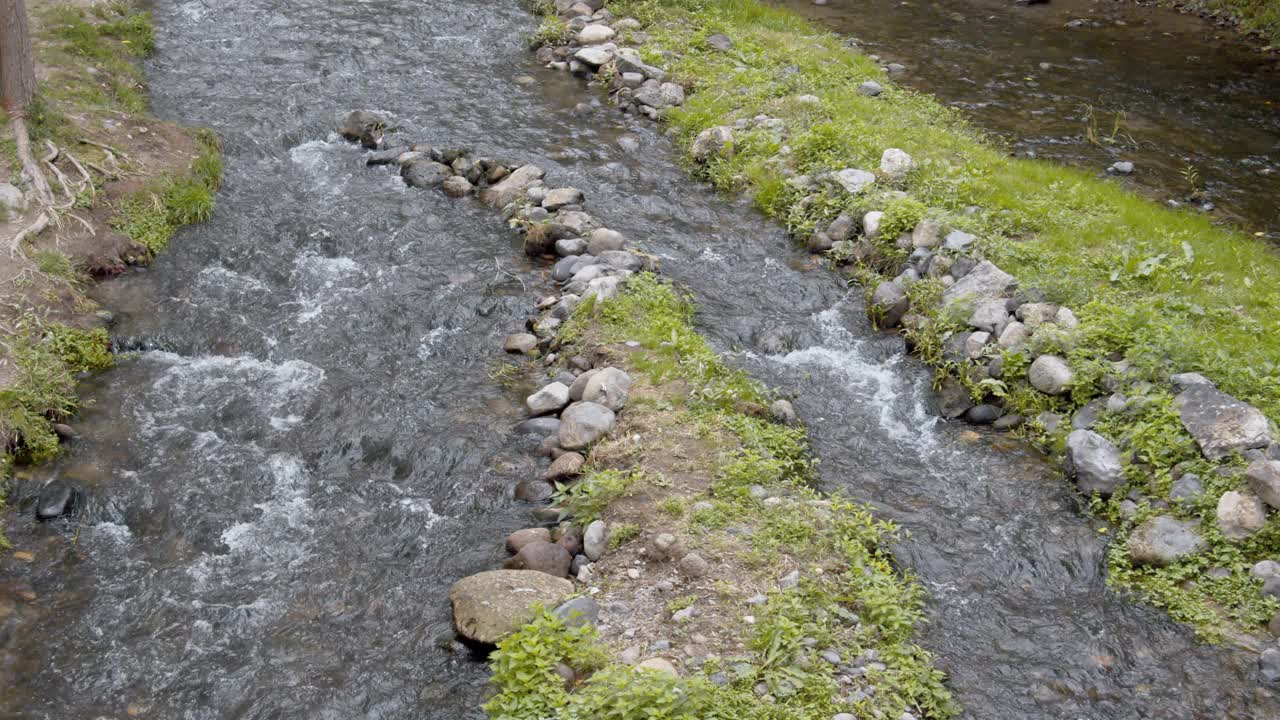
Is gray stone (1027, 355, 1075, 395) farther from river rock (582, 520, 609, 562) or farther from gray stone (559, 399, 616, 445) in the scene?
river rock (582, 520, 609, 562)

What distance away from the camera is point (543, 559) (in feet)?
26.7

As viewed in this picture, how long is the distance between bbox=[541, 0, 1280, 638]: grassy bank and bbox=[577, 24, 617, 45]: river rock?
0.92m

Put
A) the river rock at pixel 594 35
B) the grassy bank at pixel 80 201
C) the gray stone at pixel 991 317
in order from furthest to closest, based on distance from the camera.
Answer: the river rock at pixel 594 35
the gray stone at pixel 991 317
the grassy bank at pixel 80 201

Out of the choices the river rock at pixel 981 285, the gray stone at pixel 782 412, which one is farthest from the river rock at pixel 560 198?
the river rock at pixel 981 285

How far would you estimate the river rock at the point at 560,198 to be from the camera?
44.6 feet

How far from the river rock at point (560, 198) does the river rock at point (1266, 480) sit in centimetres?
873

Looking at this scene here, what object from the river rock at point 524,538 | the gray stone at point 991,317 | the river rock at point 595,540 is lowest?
the river rock at point 524,538

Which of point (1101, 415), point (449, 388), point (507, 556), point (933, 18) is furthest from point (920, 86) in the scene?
point (507, 556)

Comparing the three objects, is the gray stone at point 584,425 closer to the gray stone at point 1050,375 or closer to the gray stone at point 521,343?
the gray stone at point 521,343

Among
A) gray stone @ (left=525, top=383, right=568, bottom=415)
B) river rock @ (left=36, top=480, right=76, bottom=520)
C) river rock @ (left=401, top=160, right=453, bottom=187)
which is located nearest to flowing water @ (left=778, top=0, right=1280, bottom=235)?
river rock @ (left=401, top=160, right=453, bottom=187)

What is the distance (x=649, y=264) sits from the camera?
12398 millimetres

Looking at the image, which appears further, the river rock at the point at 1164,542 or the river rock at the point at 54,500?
the river rock at the point at 54,500

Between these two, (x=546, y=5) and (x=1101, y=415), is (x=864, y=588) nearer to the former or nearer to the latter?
(x=1101, y=415)

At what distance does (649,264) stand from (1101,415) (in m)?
5.50
